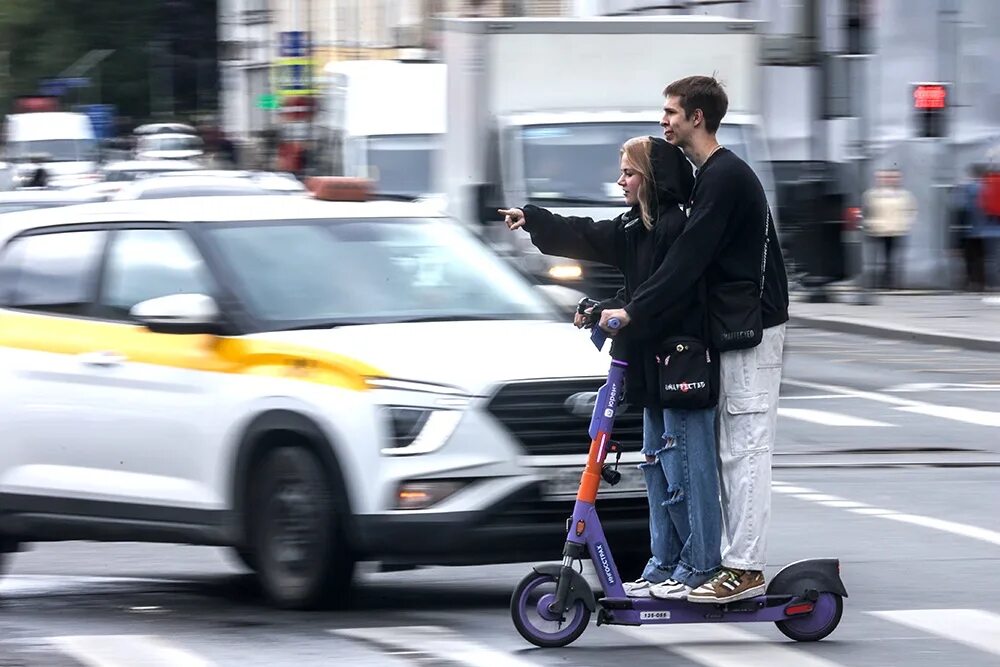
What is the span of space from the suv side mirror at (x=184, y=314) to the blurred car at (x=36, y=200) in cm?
891

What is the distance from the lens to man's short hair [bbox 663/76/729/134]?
24.0 ft

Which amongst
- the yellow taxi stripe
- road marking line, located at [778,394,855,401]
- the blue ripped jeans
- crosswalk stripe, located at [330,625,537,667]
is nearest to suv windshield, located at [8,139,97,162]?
road marking line, located at [778,394,855,401]

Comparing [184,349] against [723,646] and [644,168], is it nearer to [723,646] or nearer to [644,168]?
[644,168]

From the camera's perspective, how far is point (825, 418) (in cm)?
1670

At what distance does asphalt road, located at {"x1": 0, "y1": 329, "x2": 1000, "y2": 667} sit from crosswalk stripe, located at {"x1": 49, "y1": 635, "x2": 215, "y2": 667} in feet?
0.04

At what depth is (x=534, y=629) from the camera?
7.43 m

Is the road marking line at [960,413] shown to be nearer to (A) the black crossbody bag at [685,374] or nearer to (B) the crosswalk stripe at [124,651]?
(A) the black crossbody bag at [685,374]

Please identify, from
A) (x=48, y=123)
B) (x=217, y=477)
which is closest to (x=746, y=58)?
(x=217, y=477)

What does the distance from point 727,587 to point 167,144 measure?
Answer: 4293 cm

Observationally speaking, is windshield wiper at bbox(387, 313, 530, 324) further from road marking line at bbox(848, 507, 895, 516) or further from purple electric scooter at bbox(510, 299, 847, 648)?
road marking line at bbox(848, 507, 895, 516)

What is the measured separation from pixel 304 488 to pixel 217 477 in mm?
489

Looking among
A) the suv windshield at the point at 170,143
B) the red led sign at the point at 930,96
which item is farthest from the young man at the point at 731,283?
the suv windshield at the point at 170,143

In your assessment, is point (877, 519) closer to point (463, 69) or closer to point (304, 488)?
point (304, 488)

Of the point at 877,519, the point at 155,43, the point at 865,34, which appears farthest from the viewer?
the point at 155,43
